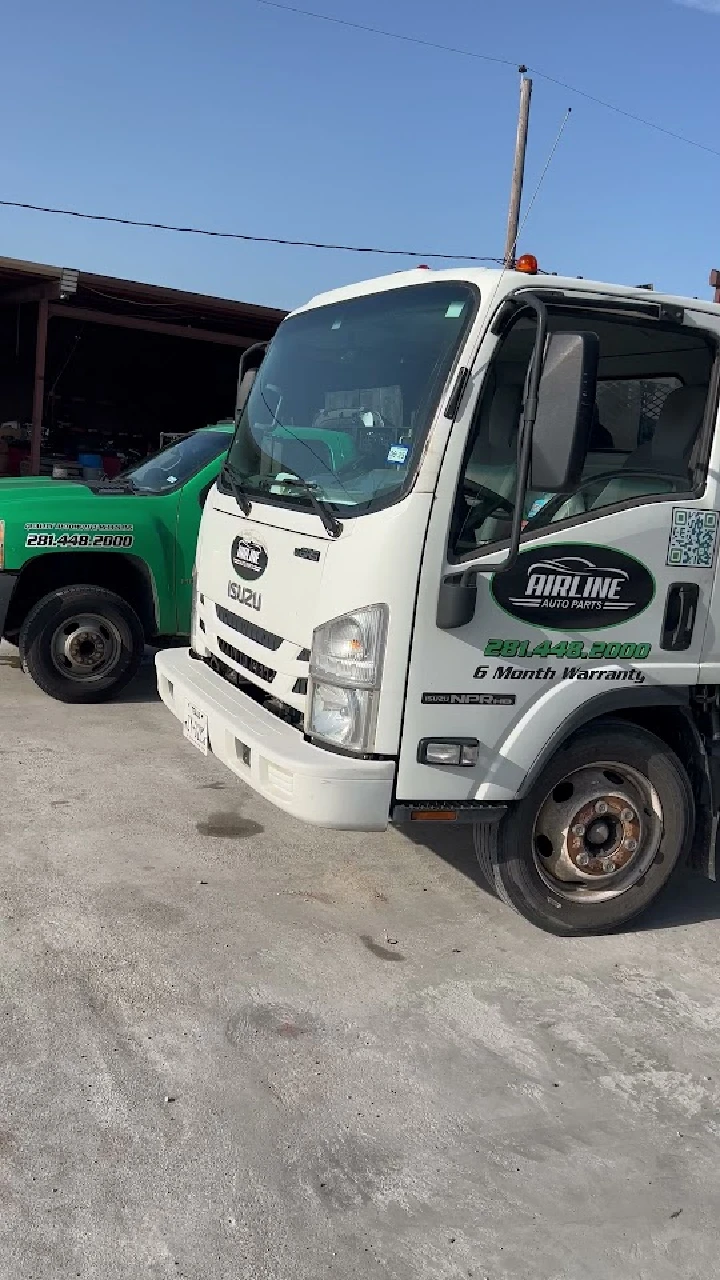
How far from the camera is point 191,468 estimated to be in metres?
7.41

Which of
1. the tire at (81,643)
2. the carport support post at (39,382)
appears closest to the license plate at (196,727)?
the tire at (81,643)

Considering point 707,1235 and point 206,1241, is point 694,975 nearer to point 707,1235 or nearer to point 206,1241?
point 707,1235

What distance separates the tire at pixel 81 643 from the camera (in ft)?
22.9

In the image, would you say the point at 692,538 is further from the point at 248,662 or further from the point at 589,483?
the point at 248,662

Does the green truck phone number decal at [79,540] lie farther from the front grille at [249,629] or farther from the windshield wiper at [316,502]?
the windshield wiper at [316,502]

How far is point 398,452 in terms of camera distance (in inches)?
146

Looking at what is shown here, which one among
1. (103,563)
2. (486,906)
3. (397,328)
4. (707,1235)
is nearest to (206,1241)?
(707,1235)

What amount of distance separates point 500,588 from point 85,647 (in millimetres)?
4088

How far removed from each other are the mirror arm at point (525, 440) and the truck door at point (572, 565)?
6cm

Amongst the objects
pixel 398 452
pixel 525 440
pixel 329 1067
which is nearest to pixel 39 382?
pixel 398 452

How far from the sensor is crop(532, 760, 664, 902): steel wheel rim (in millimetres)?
4227

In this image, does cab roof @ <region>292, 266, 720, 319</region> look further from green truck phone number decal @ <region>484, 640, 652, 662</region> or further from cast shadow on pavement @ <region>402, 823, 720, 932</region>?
cast shadow on pavement @ <region>402, 823, 720, 932</region>

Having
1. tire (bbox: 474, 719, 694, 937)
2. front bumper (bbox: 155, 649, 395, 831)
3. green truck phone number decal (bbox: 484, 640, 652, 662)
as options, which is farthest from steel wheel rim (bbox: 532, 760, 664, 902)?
front bumper (bbox: 155, 649, 395, 831)

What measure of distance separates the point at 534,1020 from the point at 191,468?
484cm
